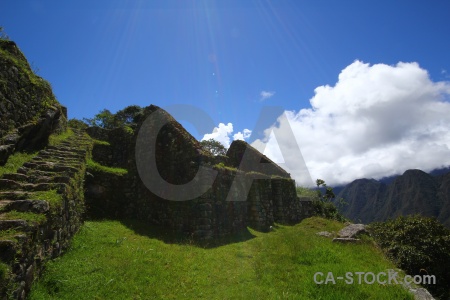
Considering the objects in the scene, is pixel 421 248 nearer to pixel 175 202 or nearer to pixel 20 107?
pixel 175 202

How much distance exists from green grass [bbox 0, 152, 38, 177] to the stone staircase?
35cm

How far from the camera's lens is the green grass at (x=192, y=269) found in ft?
20.5

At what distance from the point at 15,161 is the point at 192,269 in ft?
24.9

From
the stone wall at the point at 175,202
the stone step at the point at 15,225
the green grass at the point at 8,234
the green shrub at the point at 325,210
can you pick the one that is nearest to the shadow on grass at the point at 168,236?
the stone wall at the point at 175,202

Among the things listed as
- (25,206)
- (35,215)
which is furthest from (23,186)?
(35,215)

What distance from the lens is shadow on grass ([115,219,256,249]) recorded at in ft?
35.7

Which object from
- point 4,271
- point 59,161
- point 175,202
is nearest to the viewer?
point 4,271

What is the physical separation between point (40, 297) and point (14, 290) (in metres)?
0.81

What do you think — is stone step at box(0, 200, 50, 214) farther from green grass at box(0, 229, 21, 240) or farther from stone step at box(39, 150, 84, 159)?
stone step at box(39, 150, 84, 159)

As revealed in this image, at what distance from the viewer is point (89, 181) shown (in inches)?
494

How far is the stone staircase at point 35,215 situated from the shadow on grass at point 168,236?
254cm

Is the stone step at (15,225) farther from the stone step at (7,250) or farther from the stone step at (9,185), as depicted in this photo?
the stone step at (9,185)

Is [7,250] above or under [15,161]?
under

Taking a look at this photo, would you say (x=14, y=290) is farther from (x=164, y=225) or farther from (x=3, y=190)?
(x=164, y=225)
